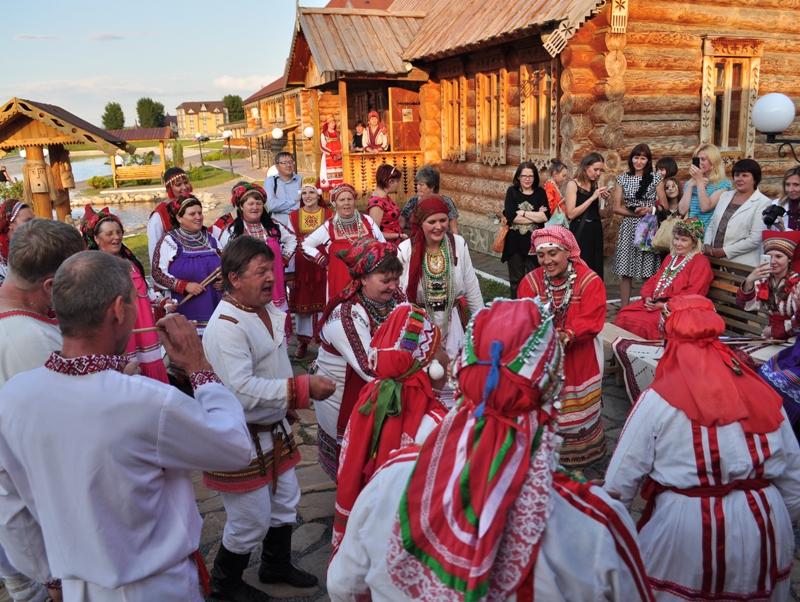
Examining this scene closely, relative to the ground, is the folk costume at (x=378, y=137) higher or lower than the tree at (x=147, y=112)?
lower

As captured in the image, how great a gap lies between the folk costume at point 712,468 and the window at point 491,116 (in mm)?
9543

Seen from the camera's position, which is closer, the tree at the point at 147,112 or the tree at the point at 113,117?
the tree at the point at 113,117

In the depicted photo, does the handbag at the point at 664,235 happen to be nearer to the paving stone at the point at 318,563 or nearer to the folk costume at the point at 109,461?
the paving stone at the point at 318,563

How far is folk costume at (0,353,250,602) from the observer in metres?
1.95

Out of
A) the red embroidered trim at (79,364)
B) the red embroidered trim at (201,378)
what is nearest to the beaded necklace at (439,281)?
the red embroidered trim at (201,378)

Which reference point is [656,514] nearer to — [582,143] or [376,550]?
[376,550]

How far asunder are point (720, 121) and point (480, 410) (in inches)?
420

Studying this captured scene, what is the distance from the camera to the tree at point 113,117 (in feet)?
302

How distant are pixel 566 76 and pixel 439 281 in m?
5.83

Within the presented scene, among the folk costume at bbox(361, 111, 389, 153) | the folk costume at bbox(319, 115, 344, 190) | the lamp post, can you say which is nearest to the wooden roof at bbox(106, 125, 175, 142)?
the folk costume at bbox(319, 115, 344, 190)

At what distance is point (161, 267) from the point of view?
573cm

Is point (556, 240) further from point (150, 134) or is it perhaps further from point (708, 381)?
point (150, 134)

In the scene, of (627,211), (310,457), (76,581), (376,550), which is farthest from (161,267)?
(627,211)

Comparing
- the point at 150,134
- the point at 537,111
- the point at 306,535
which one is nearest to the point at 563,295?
the point at 306,535
